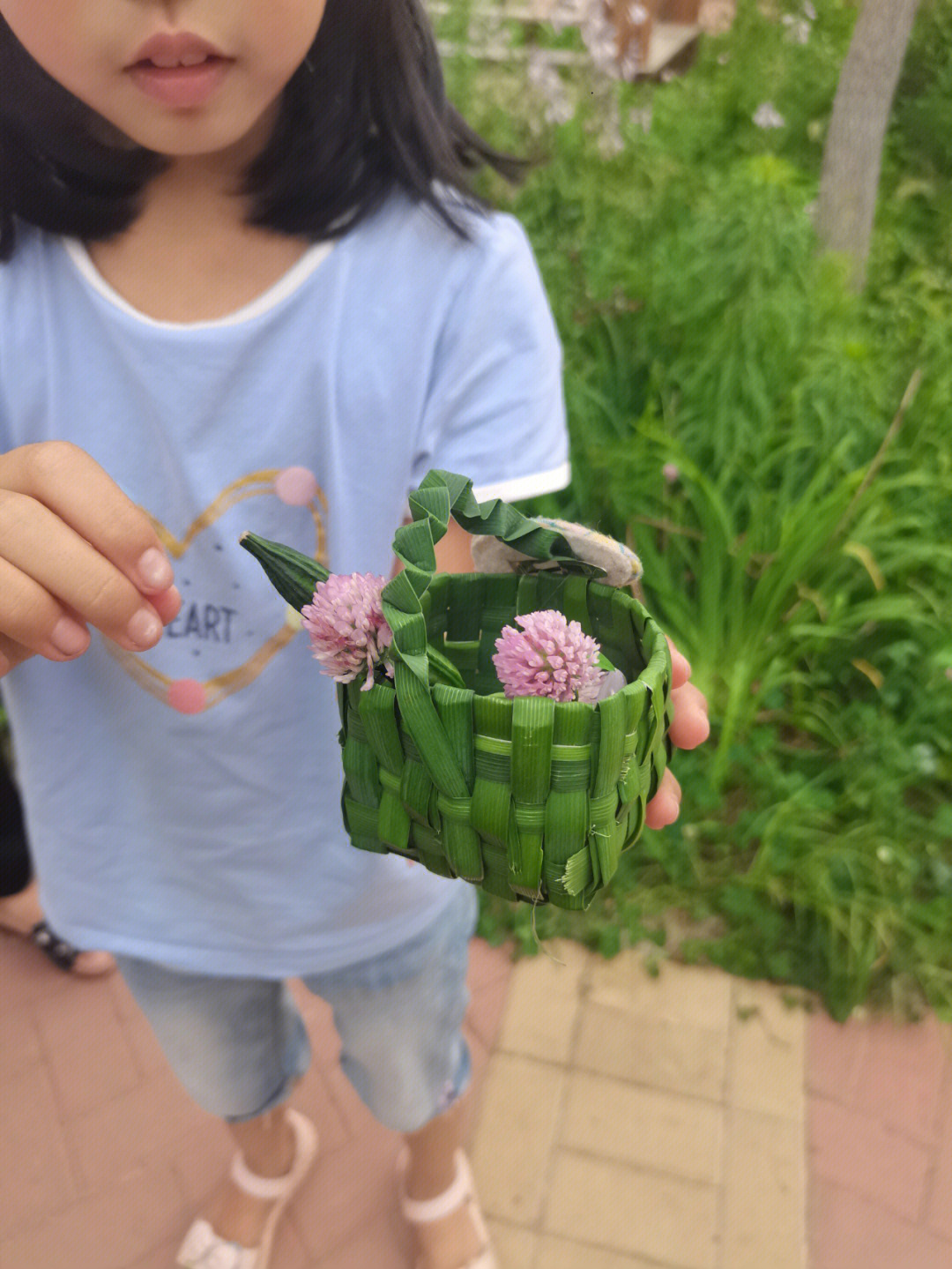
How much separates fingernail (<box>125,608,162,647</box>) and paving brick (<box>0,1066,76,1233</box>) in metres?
1.44

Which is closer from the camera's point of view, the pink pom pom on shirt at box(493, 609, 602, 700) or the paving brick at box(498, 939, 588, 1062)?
the pink pom pom on shirt at box(493, 609, 602, 700)

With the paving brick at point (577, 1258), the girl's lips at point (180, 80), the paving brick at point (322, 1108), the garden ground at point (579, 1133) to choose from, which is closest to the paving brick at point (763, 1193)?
the garden ground at point (579, 1133)

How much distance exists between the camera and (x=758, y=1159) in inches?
65.7

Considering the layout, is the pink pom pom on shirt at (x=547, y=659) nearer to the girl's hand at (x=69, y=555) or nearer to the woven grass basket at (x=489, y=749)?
the woven grass basket at (x=489, y=749)

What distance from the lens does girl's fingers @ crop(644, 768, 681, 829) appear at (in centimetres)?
69

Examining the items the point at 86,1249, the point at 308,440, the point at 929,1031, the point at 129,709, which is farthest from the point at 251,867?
the point at 929,1031

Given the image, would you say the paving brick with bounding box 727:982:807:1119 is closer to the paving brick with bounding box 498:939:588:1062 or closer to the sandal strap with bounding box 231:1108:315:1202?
the paving brick with bounding box 498:939:588:1062

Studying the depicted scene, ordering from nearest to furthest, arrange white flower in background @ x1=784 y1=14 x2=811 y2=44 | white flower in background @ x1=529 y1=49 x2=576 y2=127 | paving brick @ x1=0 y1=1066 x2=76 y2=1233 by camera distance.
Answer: paving brick @ x1=0 y1=1066 x2=76 y2=1233 < white flower in background @ x1=529 y1=49 x2=576 y2=127 < white flower in background @ x1=784 y1=14 x2=811 y2=44

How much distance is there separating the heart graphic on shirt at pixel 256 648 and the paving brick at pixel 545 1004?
113 centimetres

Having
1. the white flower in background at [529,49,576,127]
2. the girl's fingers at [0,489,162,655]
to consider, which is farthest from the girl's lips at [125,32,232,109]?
the white flower in background at [529,49,576,127]

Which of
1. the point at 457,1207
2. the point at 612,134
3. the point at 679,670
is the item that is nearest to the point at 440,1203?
Result: the point at 457,1207

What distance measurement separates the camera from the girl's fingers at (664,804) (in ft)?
2.26

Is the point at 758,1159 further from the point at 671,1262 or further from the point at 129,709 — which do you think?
the point at 129,709

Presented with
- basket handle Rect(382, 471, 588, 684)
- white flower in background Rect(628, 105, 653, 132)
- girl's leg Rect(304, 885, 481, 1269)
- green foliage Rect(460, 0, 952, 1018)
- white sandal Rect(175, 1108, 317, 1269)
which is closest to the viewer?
basket handle Rect(382, 471, 588, 684)
